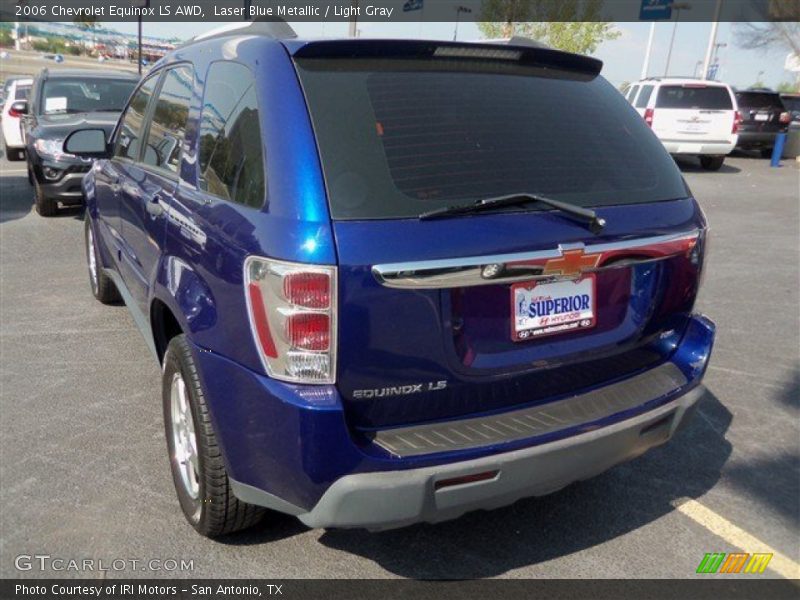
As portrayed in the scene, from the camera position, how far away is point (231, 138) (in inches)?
99.1

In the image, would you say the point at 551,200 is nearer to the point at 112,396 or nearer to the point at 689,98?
the point at 112,396

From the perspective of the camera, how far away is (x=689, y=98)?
619 inches

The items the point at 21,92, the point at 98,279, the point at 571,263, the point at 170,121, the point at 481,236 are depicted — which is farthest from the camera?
the point at 21,92

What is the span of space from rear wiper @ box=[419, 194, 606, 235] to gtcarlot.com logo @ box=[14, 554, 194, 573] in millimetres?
1660

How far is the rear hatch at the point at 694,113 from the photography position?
15477mm

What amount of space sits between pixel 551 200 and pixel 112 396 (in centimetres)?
289

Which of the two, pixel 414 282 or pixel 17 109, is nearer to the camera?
pixel 414 282

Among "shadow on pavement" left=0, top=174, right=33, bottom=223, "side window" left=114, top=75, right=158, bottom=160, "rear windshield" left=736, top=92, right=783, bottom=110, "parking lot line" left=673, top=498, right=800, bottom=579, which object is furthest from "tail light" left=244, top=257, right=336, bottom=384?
"rear windshield" left=736, top=92, right=783, bottom=110

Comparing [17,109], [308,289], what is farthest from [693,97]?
[308,289]

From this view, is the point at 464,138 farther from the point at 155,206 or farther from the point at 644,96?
the point at 644,96

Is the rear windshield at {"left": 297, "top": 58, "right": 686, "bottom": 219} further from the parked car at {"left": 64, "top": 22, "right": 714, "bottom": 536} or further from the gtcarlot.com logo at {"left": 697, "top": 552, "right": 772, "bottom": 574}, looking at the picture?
the gtcarlot.com logo at {"left": 697, "top": 552, "right": 772, "bottom": 574}

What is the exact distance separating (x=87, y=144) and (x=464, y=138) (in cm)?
310

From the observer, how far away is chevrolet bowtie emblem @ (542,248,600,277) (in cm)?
227

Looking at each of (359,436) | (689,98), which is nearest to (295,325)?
(359,436)
